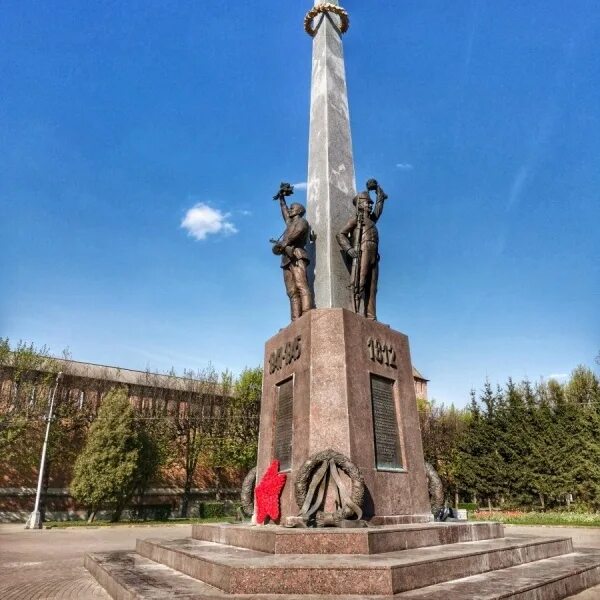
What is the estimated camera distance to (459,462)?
34.8 m

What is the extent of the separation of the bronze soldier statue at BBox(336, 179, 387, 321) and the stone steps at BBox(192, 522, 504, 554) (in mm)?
3843

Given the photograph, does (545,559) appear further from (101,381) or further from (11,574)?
(101,381)

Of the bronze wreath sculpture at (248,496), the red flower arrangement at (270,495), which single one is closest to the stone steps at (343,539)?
the red flower arrangement at (270,495)

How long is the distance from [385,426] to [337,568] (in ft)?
12.1

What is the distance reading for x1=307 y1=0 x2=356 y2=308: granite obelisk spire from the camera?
958 cm

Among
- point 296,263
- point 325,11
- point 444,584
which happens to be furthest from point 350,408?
point 325,11

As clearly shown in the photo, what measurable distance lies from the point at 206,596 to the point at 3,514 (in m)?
32.6

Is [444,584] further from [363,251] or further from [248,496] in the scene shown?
[363,251]

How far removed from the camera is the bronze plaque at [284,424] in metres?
8.03

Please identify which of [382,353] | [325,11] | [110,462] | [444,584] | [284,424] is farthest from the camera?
[110,462]

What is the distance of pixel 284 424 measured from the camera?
8414 millimetres

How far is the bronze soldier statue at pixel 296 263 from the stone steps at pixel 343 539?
13.0 feet

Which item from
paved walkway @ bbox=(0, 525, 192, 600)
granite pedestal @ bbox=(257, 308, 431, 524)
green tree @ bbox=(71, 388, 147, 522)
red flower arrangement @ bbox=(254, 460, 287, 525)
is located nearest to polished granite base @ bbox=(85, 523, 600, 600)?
paved walkway @ bbox=(0, 525, 192, 600)

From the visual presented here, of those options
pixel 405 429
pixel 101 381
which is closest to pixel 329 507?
pixel 405 429
